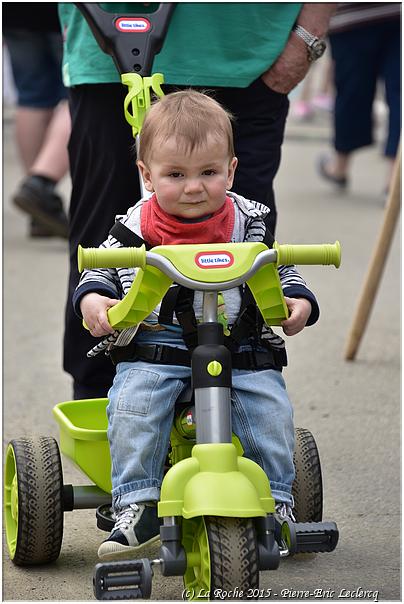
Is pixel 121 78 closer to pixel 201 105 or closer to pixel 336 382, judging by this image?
pixel 201 105

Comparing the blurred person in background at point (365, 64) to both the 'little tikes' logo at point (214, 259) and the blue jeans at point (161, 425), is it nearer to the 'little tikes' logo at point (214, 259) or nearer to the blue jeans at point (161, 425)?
the blue jeans at point (161, 425)

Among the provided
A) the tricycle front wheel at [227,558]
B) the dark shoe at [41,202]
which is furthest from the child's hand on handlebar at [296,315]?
the dark shoe at [41,202]

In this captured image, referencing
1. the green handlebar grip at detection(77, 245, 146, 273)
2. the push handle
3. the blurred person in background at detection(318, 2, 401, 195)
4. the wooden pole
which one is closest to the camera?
the green handlebar grip at detection(77, 245, 146, 273)

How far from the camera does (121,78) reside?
11.8 ft

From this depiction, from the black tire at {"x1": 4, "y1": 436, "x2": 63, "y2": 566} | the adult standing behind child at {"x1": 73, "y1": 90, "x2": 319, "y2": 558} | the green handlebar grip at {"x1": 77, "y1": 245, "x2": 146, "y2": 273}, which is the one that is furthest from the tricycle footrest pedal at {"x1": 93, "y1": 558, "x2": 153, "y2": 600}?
the green handlebar grip at {"x1": 77, "y1": 245, "x2": 146, "y2": 273}

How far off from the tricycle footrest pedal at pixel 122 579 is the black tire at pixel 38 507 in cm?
54

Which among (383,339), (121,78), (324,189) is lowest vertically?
(324,189)

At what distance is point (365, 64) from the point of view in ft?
28.5

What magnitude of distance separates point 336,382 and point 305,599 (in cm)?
220

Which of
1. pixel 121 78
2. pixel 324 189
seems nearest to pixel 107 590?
pixel 121 78

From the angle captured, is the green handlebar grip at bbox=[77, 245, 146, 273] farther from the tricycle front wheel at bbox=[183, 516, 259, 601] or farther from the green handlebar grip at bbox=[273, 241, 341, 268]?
the tricycle front wheel at bbox=[183, 516, 259, 601]

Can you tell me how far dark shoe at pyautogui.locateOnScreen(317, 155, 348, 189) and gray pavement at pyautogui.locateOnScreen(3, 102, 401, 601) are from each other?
0.39 meters

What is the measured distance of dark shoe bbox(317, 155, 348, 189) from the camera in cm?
1040

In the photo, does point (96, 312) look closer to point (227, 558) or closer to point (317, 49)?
point (227, 558)
